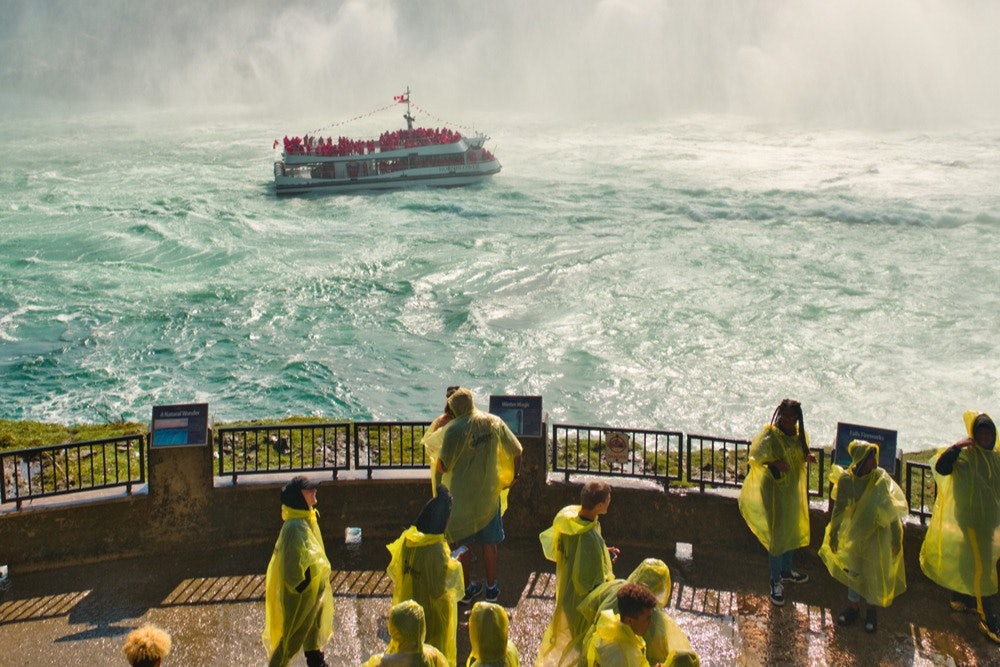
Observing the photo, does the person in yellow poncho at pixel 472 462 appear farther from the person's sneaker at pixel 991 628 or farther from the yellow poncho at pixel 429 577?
the person's sneaker at pixel 991 628

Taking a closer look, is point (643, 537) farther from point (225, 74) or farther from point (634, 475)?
point (225, 74)

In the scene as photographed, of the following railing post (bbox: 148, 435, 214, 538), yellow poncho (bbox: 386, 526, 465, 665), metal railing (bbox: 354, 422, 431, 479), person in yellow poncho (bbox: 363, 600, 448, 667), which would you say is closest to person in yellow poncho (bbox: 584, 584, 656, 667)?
person in yellow poncho (bbox: 363, 600, 448, 667)

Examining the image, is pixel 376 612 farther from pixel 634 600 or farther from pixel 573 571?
pixel 634 600

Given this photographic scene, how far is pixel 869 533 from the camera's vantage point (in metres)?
8.04

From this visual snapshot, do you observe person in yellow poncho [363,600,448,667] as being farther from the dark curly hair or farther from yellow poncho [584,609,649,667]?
the dark curly hair

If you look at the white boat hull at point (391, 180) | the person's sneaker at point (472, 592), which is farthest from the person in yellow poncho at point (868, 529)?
the white boat hull at point (391, 180)

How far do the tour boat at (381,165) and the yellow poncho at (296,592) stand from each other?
4011 cm

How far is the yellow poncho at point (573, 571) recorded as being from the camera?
692 cm

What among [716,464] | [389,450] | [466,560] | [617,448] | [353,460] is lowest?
[716,464]

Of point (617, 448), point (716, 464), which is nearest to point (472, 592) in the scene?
point (617, 448)

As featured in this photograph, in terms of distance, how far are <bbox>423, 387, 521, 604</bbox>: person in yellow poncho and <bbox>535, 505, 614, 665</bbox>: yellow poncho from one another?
46.0 inches

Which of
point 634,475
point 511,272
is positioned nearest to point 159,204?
point 511,272

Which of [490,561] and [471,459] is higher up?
[471,459]

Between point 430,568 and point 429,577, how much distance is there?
0.06 m
